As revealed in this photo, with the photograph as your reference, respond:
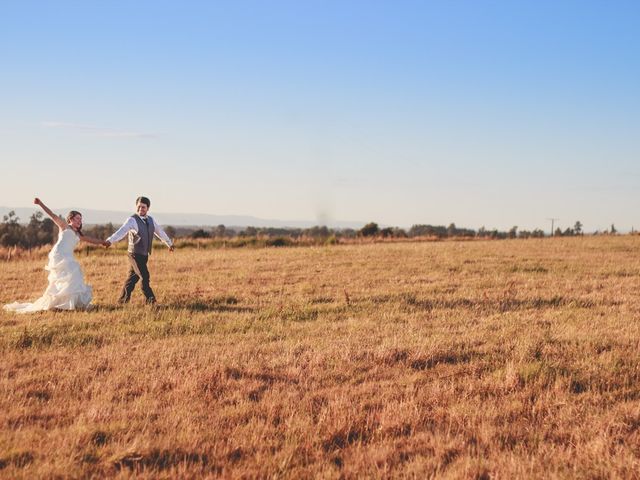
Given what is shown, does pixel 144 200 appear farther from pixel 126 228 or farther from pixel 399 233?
pixel 399 233

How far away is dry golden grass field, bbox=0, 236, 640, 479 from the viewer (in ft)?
16.4

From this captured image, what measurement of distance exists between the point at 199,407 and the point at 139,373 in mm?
1558

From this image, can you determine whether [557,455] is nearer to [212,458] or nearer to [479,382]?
[479,382]

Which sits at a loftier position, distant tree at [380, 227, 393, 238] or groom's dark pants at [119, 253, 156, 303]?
distant tree at [380, 227, 393, 238]

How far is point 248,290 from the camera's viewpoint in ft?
50.9

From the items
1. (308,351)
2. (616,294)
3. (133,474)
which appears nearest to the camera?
(133,474)

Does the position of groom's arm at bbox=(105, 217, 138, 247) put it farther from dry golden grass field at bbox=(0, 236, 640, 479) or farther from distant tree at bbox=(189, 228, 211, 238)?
distant tree at bbox=(189, 228, 211, 238)

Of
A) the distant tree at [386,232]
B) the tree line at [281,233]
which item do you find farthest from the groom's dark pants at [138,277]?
the distant tree at [386,232]

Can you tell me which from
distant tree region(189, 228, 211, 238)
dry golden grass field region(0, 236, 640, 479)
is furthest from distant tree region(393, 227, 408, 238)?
dry golden grass field region(0, 236, 640, 479)

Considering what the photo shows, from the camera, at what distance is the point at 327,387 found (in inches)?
275

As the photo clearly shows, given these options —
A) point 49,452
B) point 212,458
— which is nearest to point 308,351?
point 212,458

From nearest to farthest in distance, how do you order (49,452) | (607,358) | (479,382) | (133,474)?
(133,474) → (49,452) → (479,382) → (607,358)

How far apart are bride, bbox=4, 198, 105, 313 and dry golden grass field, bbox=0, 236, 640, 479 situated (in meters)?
0.55

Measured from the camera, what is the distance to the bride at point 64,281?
40.9 ft
